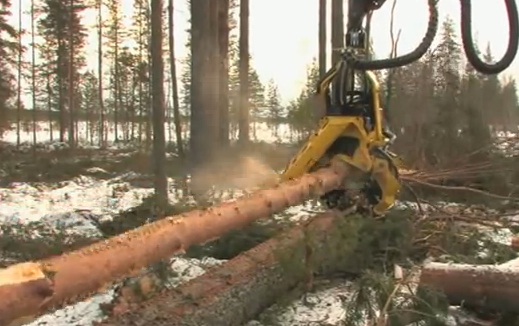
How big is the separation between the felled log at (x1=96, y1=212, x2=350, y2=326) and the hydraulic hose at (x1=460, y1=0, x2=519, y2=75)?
184 centimetres

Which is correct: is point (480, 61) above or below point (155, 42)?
below

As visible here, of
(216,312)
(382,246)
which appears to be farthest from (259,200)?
(382,246)

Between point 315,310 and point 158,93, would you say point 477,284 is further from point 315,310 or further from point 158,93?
point 158,93

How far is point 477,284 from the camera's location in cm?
445

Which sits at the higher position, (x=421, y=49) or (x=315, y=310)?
(x=421, y=49)

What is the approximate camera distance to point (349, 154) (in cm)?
575

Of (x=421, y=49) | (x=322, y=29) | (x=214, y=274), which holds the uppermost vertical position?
(x=322, y=29)

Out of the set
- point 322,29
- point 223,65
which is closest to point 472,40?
point 223,65

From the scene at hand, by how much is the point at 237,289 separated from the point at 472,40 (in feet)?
7.03

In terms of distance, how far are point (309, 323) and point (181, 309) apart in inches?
44.1

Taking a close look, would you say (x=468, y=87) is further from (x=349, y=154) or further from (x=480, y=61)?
(x=480, y=61)

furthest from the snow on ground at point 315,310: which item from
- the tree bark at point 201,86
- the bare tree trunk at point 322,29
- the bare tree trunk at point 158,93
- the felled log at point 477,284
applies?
the bare tree trunk at point 322,29

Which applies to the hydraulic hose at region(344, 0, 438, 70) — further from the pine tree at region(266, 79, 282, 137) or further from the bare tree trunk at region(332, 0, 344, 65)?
the pine tree at region(266, 79, 282, 137)

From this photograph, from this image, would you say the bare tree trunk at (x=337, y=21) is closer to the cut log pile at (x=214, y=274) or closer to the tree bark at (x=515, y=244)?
the tree bark at (x=515, y=244)
